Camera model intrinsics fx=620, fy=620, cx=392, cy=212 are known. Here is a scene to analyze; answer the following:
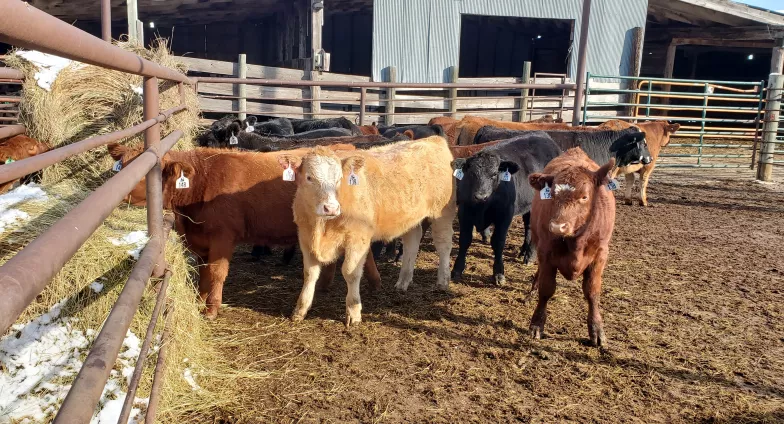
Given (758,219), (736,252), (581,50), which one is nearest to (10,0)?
(736,252)

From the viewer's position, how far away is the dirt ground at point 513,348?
12.1 ft

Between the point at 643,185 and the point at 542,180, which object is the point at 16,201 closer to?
the point at 542,180

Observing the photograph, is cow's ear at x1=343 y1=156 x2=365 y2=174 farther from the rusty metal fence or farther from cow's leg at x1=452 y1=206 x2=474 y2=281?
the rusty metal fence

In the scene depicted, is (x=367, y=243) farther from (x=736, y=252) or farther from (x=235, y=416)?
(x=736, y=252)

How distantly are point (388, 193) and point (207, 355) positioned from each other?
6.82 ft

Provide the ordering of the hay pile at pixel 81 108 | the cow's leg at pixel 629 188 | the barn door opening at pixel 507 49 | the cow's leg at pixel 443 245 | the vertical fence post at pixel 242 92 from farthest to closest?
the barn door opening at pixel 507 49 → the vertical fence post at pixel 242 92 → the cow's leg at pixel 629 188 → the cow's leg at pixel 443 245 → the hay pile at pixel 81 108

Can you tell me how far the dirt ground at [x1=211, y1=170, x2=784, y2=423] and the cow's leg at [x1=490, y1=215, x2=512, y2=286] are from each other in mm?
112

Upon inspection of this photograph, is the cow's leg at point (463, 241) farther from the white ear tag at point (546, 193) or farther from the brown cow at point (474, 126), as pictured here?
the brown cow at point (474, 126)

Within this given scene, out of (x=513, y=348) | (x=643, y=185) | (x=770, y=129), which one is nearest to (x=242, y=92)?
(x=643, y=185)

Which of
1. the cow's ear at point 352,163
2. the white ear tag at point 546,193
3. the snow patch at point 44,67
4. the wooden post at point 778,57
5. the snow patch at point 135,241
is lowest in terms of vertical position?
the snow patch at point 135,241

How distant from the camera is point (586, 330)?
16.1 ft

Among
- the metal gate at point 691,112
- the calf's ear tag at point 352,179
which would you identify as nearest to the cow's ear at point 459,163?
the calf's ear tag at point 352,179

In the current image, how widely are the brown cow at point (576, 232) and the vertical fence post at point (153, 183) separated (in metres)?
2.56

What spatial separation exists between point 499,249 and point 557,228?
1.95m
